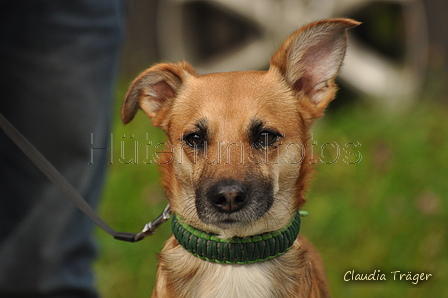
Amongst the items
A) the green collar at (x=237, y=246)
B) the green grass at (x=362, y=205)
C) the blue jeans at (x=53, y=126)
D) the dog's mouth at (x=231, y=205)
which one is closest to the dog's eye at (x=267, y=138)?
the dog's mouth at (x=231, y=205)

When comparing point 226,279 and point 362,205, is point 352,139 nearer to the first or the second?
point 362,205

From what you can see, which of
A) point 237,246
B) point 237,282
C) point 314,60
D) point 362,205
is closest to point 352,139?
point 362,205

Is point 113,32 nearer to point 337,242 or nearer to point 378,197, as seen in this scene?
point 337,242

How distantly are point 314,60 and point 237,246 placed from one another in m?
0.89

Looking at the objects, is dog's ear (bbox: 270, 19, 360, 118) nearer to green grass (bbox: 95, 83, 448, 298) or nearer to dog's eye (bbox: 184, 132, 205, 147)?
dog's eye (bbox: 184, 132, 205, 147)

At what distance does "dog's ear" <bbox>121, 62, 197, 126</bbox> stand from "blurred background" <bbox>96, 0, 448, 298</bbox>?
1004mm

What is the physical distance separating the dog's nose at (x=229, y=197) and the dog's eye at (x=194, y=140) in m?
0.29

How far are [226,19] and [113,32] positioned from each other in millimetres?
3501

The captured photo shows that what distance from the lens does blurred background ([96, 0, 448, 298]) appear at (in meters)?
4.00

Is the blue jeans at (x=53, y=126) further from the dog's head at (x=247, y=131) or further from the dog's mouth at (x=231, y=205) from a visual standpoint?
the dog's mouth at (x=231, y=205)

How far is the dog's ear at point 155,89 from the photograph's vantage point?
2.25m

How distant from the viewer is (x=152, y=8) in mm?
6531

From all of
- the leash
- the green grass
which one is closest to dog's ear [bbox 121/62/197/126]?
the leash

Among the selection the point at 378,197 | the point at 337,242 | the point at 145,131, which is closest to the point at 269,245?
the point at 337,242
